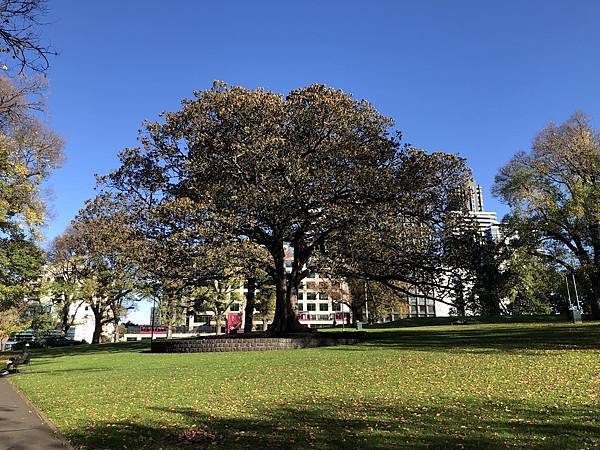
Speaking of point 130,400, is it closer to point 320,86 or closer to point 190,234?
point 190,234

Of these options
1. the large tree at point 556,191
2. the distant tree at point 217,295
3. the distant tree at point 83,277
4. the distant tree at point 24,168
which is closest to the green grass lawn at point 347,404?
the distant tree at point 24,168

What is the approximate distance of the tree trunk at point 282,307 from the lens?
92.3 feet

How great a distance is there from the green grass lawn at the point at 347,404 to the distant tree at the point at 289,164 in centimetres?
1027

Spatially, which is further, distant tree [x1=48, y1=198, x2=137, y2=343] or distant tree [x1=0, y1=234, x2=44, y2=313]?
distant tree [x1=48, y1=198, x2=137, y2=343]

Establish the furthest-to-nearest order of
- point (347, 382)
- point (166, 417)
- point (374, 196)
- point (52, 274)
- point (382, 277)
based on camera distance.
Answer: point (52, 274) < point (382, 277) < point (374, 196) < point (347, 382) < point (166, 417)

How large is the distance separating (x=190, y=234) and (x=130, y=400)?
557 inches

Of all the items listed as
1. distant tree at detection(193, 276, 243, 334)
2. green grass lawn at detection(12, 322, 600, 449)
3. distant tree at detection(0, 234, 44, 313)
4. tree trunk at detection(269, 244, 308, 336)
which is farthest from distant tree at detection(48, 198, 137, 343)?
green grass lawn at detection(12, 322, 600, 449)

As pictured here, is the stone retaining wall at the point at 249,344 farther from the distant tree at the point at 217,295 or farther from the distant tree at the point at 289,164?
the distant tree at the point at 217,295

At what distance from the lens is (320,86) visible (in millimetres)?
25812

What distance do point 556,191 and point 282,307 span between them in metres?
22.1

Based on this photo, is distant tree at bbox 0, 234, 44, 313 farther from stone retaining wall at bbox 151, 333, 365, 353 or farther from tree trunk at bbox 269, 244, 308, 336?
tree trunk at bbox 269, 244, 308, 336

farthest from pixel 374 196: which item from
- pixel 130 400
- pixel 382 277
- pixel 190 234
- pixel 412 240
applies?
pixel 130 400

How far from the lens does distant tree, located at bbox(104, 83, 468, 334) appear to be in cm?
2409

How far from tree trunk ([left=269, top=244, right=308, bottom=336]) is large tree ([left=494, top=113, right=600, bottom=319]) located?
17633 millimetres
